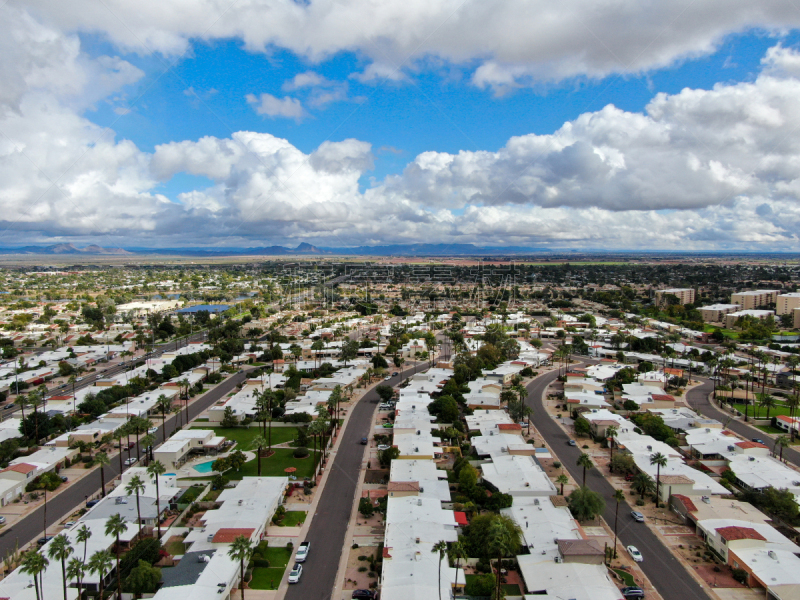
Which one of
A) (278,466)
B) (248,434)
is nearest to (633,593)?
(278,466)

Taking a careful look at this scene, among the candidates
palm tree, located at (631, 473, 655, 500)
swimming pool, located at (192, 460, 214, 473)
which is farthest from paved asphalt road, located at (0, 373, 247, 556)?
palm tree, located at (631, 473, 655, 500)

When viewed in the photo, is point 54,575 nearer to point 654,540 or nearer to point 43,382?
point 654,540

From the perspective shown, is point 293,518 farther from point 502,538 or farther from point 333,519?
point 502,538

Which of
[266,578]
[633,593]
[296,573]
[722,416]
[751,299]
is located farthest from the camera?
[751,299]

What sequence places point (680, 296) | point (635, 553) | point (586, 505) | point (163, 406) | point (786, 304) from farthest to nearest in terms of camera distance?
point (680, 296)
point (786, 304)
point (163, 406)
point (586, 505)
point (635, 553)

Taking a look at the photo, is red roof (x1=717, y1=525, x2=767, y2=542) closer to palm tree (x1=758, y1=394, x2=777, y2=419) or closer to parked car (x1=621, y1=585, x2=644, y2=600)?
parked car (x1=621, y1=585, x2=644, y2=600)

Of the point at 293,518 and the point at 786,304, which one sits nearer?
the point at 293,518

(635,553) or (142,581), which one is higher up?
(142,581)
